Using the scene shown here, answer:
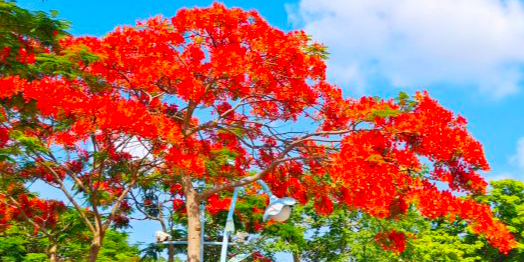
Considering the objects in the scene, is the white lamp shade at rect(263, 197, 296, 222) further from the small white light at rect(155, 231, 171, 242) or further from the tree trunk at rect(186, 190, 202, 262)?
the small white light at rect(155, 231, 171, 242)

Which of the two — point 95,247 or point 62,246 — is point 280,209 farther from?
point 62,246

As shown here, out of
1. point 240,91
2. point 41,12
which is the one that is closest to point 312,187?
point 240,91

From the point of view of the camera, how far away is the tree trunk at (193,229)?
413 inches

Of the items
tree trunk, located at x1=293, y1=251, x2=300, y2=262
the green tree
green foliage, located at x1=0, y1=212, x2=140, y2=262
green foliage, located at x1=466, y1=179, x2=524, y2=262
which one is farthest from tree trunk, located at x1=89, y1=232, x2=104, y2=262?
green foliage, located at x1=466, y1=179, x2=524, y2=262

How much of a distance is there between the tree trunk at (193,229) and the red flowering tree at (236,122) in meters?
0.02

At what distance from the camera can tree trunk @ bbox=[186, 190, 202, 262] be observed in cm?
1048

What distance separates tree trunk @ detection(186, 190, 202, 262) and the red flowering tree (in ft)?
0.05

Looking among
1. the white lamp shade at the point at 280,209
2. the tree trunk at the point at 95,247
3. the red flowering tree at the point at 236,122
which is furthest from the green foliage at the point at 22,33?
the white lamp shade at the point at 280,209

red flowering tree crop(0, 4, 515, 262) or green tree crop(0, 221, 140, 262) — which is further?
green tree crop(0, 221, 140, 262)

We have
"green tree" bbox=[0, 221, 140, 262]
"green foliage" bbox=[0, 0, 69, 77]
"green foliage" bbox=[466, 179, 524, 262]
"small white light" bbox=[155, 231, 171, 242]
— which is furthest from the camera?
"green foliage" bbox=[466, 179, 524, 262]

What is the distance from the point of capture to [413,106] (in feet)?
34.1

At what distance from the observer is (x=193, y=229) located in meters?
10.5

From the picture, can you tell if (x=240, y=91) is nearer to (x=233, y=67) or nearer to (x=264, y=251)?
(x=233, y=67)

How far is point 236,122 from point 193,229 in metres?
2.10
